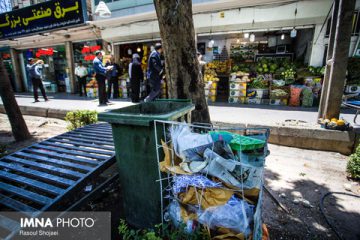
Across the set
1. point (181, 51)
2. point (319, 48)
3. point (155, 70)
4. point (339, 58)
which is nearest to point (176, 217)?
point (181, 51)

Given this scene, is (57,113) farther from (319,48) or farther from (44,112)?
(319,48)

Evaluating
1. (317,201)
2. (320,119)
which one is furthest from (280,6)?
(317,201)

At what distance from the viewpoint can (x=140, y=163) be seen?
201 cm

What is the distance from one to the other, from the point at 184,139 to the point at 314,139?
160 inches

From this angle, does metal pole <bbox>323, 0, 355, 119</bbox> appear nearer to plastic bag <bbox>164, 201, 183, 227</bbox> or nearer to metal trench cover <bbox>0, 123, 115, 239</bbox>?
plastic bag <bbox>164, 201, 183, 227</bbox>

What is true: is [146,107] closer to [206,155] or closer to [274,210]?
[206,155]

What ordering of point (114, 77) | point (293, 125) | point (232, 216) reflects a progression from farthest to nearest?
point (114, 77) < point (293, 125) < point (232, 216)

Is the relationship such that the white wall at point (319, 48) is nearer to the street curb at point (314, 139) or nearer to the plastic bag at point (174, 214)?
the street curb at point (314, 139)

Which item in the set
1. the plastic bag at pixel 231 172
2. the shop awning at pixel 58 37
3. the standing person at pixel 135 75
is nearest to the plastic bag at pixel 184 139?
the plastic bag at pixel 231 172

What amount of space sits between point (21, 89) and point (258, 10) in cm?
1830

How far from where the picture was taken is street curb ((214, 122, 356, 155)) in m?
4.29

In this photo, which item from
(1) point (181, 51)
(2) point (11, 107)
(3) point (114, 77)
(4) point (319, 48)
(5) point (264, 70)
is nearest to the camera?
(1) point (181, 51)

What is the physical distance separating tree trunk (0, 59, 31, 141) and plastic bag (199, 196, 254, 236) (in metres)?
5.59

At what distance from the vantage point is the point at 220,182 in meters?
1.67
